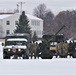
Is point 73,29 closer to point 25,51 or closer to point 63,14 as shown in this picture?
point 63,14

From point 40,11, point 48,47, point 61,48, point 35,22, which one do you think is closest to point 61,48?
point 61,48

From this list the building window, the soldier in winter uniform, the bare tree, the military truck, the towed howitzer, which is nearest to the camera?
the military truck

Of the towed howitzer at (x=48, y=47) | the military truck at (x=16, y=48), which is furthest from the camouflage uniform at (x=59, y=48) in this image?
the military truck at (x=16, y=48)

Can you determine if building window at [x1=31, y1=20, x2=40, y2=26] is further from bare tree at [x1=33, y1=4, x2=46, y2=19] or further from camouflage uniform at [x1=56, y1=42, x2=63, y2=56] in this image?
camouflage uniform at [x1=56, y1=42, x2=63, y2=56]

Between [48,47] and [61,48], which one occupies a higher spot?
[61,48]

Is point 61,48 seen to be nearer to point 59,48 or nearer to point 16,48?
point 59,48

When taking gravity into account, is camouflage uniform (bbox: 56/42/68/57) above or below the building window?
above

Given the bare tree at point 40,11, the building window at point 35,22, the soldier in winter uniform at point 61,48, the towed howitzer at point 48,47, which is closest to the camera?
the soldier in winter uniform at point 61,48

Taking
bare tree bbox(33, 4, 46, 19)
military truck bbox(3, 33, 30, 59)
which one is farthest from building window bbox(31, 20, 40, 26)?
military truck bbox(3, 33, 30, 59)

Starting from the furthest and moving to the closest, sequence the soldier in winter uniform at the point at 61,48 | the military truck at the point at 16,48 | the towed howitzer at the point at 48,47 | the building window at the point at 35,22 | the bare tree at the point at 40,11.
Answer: the bare tree at the point at 40,11 → the building window at the point at 35,22 → the towed howitzer at the point at 48,47 → the soldier in winter uniform at the point at 61,48 → the military truck at the point at 16,48

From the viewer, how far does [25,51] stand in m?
28.3

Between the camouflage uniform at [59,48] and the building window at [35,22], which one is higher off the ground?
the camouflage uniform at [59,48]

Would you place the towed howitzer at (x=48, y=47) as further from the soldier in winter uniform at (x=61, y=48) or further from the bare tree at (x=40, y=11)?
the bare tree at (x=40, y=11)

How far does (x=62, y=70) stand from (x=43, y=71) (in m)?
0.93
